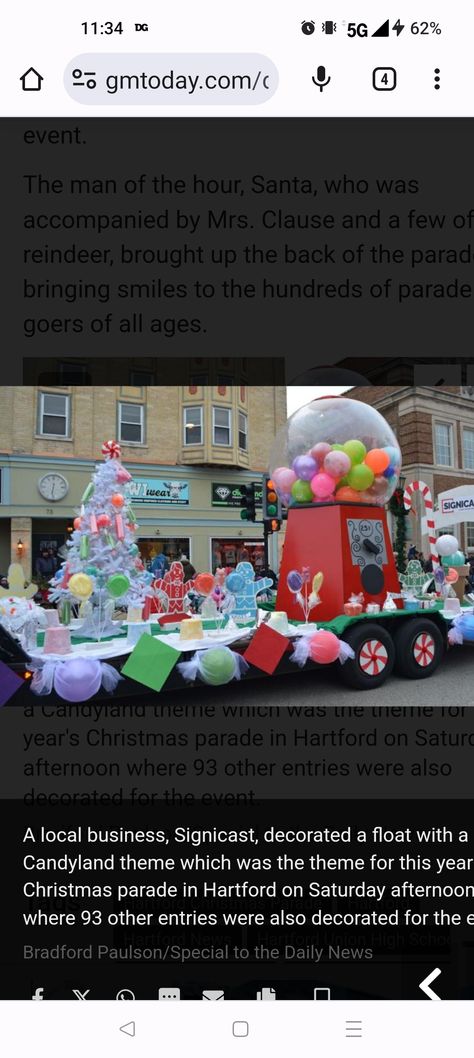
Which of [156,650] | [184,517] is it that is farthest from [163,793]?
[184,517]

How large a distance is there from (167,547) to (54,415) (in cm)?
453

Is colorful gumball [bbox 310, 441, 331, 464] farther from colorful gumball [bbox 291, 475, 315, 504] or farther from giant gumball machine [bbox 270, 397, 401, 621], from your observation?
colorful gumball [bbox 291, 475, 315, 504]

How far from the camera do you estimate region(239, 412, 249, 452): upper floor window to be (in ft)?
56.7

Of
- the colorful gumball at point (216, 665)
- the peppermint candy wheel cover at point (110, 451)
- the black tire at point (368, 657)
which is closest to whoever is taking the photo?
the colorful gumball at point (216, 665)

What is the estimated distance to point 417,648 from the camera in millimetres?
5906

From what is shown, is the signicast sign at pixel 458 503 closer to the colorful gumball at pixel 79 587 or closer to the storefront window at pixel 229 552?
the storefront window at pixel 229 552

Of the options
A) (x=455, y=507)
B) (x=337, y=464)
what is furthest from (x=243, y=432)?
(x=337, y=464)

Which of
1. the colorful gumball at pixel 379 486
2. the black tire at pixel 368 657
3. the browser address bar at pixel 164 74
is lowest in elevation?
the black tire at pixel 368 657

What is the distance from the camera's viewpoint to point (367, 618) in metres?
5.59

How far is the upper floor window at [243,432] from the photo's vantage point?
17297mm

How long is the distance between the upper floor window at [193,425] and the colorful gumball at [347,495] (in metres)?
10.4

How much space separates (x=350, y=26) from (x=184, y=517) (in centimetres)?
1335

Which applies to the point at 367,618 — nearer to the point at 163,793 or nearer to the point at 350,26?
the point at 163,793

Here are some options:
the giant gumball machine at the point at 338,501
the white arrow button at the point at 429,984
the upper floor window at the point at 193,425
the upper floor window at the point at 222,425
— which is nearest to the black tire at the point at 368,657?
the giant gumball machine at the point at 338,501
